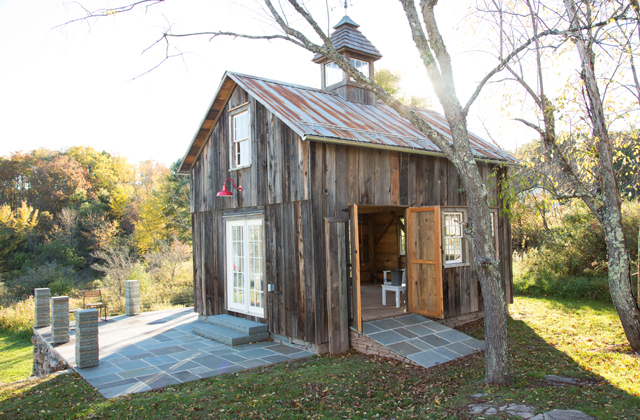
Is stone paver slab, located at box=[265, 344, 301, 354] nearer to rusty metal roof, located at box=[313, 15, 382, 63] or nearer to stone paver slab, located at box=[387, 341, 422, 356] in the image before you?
stone paver slab, located at box=[387, 341, 422, 356]

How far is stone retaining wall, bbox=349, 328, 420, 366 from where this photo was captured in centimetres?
712

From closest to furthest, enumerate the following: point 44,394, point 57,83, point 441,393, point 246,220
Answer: point 441,393
point 44,394
point 57,83
point 246,220

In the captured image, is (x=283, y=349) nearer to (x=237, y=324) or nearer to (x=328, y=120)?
(x=237, y=324)

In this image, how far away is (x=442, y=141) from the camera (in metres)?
5.67

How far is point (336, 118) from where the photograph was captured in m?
8.73

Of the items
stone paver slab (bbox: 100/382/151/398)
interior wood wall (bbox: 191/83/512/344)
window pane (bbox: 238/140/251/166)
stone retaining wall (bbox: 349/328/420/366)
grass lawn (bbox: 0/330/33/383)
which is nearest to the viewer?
stone paver slab (bbox: 100/382/151/398)

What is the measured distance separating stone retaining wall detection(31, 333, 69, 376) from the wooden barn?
10.7 feet

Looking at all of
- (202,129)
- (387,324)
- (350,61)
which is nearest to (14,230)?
(202,129)

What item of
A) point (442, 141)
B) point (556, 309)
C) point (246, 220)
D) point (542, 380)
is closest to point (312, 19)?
point (442, 141)

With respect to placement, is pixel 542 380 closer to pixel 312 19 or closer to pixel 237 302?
pixel 312 19

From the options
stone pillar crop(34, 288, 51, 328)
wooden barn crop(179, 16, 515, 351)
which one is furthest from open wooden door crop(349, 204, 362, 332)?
stone pillar crop(34, 288, 51, 328)

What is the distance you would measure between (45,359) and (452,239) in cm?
892

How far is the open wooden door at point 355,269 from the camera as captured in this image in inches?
292

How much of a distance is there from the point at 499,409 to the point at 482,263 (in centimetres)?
173
